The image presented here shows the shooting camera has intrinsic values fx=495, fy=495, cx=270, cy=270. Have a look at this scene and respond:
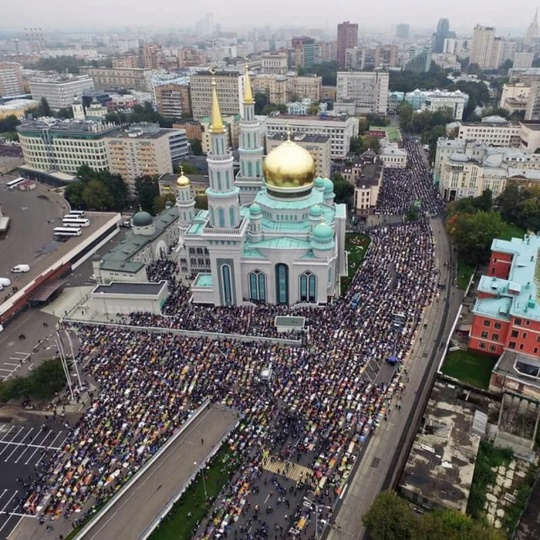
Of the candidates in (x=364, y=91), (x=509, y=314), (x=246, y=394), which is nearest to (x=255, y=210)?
(x=246, y=394)

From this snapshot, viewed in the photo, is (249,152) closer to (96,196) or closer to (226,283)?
(226,283)

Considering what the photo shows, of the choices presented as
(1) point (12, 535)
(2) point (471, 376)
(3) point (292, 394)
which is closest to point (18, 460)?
(1) point (12, 535)

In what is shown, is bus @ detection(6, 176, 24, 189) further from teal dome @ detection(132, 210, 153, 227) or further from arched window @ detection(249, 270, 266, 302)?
arched window @ detection(249, 270, 266, 302)

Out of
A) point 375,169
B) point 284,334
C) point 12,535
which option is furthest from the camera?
point 375,169

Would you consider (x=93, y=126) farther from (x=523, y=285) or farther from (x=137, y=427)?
(x=523, y=285)

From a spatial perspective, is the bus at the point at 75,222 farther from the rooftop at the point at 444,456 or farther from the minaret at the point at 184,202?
the rooftop at the point at 444,456

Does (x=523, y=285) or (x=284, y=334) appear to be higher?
(x=523, y=285)
